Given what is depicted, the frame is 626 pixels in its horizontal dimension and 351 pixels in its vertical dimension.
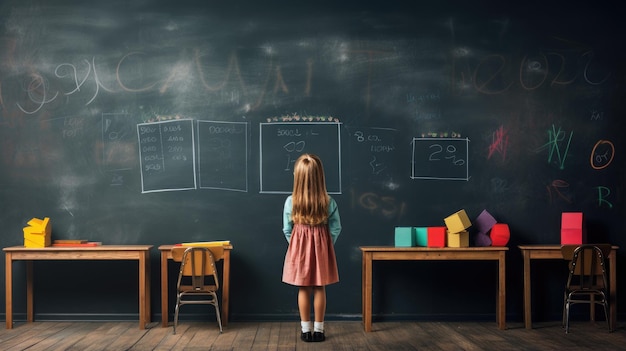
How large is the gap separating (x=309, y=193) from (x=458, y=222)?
143 centimetres

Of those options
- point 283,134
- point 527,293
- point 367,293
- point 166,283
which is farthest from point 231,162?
point 527,293

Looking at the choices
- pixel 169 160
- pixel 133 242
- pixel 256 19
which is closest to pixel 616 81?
pixel 256 19

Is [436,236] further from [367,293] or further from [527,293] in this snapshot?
[527,293]

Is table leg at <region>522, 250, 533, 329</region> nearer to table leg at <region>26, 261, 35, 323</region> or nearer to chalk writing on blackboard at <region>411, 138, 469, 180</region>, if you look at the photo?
chalk writing on blackboard at <region>411, 138, 469, 180</region>

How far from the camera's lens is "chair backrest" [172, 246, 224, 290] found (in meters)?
5.58

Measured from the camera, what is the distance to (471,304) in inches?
247

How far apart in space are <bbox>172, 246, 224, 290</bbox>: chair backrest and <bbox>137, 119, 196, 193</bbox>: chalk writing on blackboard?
32.8 inches

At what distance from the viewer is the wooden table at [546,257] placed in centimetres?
584

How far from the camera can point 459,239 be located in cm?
588

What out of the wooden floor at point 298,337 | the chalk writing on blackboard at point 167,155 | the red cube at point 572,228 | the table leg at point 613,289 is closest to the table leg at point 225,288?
the wooden floor at point 298,337

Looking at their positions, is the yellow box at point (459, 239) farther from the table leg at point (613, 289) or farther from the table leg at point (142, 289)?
the table leg at point (142, 289)

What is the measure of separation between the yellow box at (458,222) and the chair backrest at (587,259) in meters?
0.79

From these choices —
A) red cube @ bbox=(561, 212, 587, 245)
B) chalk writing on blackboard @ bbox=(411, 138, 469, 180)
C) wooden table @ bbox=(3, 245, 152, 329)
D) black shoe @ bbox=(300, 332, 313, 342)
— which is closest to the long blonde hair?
black shoe @ bbox=(300, 332, 313, 342)

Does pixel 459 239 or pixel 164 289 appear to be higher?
pixel 459 239
